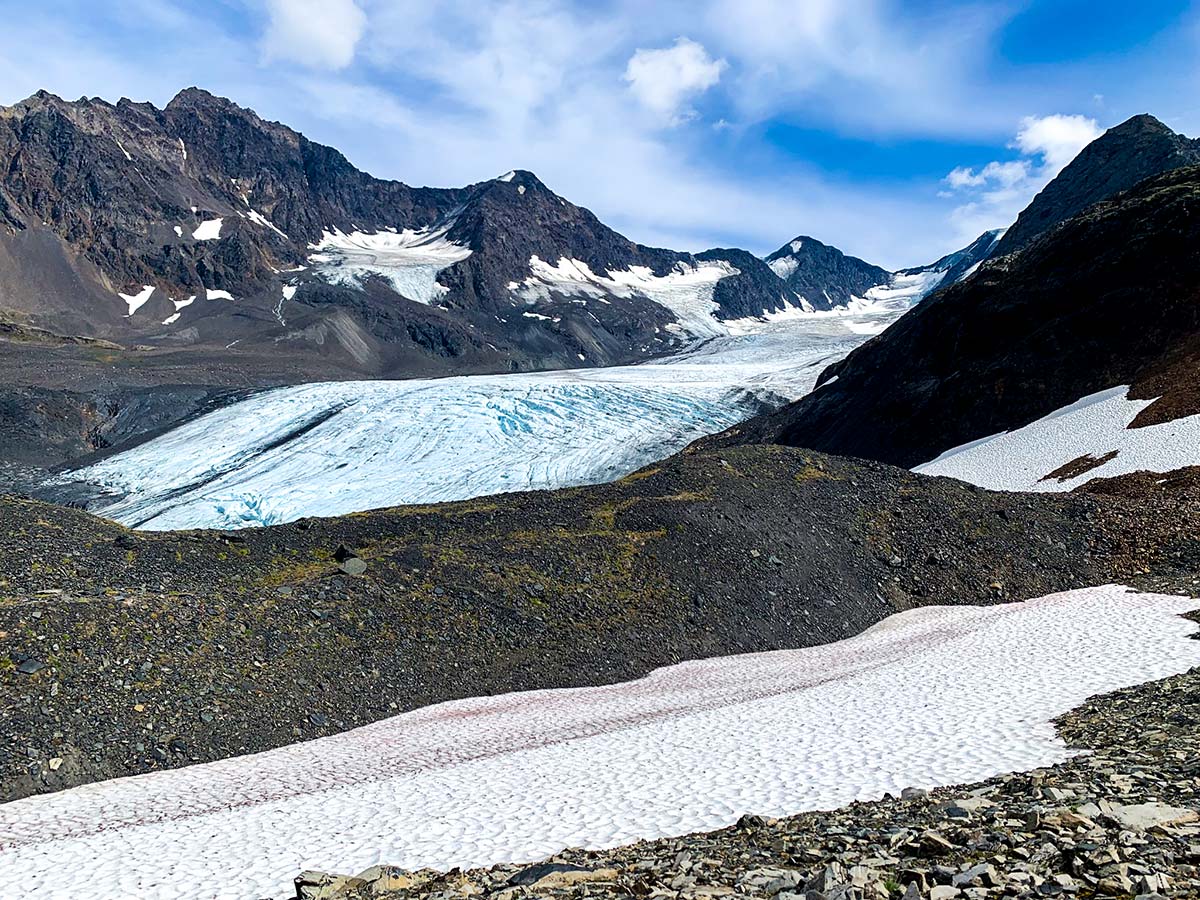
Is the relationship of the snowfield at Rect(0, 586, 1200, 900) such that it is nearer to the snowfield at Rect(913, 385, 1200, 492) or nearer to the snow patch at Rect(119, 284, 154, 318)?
the snowfield at Rect(913, 385, 1200, 492)

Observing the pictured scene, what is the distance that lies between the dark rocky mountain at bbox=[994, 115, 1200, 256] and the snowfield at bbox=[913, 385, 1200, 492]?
89923 millimetres

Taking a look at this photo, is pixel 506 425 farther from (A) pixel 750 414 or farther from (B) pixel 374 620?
(B) pixel 374 620

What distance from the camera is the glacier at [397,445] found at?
57.8 meters

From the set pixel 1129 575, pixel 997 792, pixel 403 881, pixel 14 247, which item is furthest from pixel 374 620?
pixel 14 247

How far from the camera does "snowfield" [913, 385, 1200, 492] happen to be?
3431 cm

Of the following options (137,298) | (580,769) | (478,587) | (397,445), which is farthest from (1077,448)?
(137,298)

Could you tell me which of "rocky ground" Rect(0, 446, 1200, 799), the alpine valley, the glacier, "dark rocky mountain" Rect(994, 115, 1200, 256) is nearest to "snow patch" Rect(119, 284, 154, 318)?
the glacier

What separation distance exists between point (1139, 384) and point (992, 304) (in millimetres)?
15089

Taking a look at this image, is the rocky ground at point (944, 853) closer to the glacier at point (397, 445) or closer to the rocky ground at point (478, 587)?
the rocky ground at point (478, 587)

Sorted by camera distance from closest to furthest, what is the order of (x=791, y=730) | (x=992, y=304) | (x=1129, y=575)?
1. (x=791, y=730)
2. (x=1129, y=575)
3. (x=992, y=304)

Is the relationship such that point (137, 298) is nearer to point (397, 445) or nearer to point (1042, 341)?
point (397, 445)

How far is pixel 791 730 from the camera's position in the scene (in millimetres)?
14109

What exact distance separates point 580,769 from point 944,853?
7.13 m

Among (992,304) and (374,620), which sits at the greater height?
(992,304)
